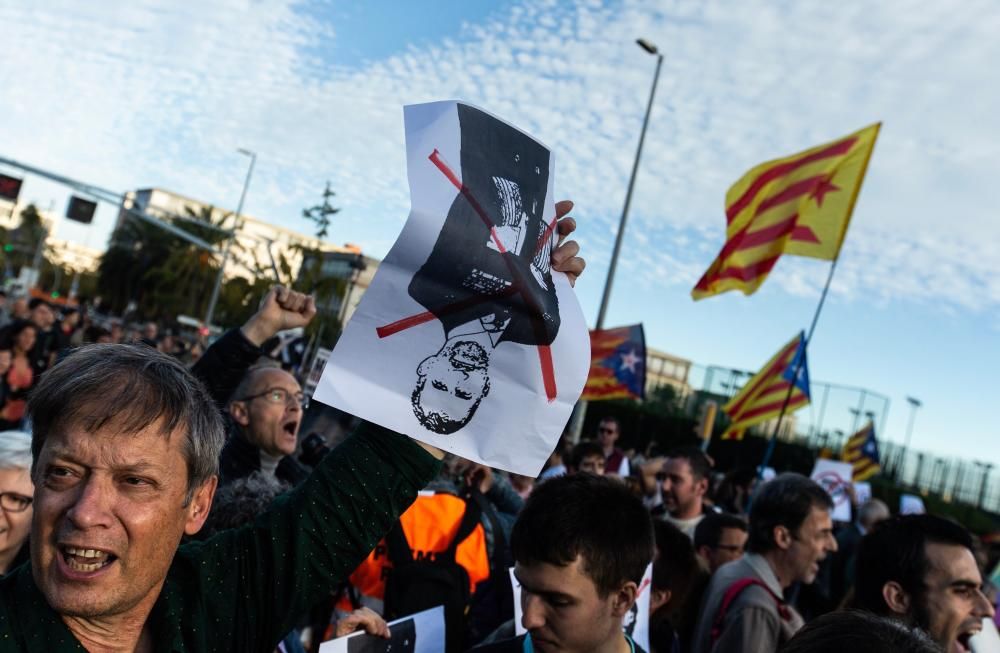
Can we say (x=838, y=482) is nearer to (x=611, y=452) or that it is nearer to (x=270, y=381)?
(x=611, y=452)

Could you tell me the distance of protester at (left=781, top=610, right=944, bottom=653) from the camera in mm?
1376

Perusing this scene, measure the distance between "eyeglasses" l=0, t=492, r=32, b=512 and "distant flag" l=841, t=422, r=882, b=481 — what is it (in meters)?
15.7

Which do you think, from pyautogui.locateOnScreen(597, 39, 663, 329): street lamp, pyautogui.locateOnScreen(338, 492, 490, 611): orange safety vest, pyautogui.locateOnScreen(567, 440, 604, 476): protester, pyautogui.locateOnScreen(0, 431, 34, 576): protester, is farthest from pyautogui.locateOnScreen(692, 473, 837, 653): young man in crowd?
pyautogui.locateOnScreen(597, 39, 663, 329): street lamp

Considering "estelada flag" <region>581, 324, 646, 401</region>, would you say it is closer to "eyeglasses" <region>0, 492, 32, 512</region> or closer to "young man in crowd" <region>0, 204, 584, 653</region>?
"eyeglasses" <region>0, 492, 32, 512</region>

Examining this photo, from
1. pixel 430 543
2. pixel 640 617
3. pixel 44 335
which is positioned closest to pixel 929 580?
pixel 640 617

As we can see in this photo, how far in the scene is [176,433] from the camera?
1.63 metres

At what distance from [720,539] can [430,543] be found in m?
1.91

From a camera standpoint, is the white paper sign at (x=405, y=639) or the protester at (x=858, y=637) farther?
the white paper sign at (x=405, y=639)

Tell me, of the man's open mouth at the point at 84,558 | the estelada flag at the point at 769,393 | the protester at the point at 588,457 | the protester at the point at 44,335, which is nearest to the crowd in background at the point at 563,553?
the man's open mouth at the point at 84,558

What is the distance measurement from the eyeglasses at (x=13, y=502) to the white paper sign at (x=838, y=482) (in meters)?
9.39

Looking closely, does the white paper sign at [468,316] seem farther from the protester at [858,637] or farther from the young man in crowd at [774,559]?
the young man in crowd at [774,559]

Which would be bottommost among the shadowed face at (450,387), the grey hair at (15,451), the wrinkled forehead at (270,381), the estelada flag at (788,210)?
the grey hair at (15,451)

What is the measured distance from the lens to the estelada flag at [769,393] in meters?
9.89

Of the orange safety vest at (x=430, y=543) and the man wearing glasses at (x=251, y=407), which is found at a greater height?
the man wearing glasses at (x=251, y=407)
